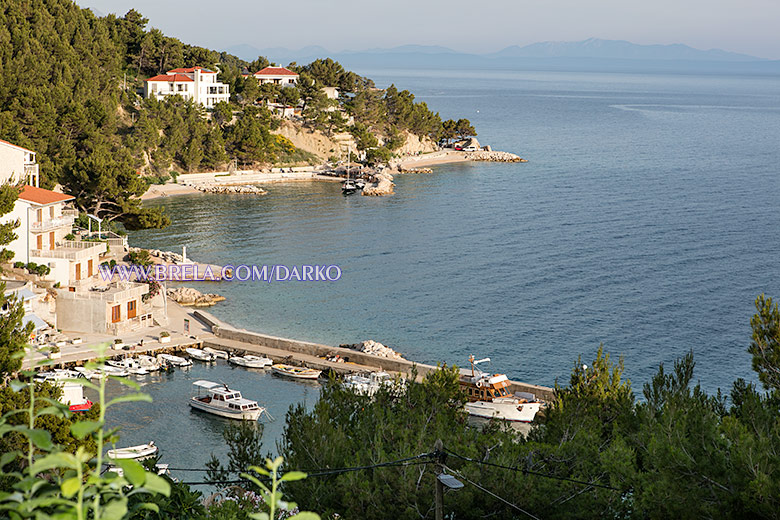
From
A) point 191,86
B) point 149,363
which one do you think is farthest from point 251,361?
point 191,86

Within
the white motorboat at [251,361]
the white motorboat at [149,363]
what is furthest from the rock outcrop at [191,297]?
the white motorboat at [149,363]

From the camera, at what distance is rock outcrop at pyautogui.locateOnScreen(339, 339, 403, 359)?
105 ft

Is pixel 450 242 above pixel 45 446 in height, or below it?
below

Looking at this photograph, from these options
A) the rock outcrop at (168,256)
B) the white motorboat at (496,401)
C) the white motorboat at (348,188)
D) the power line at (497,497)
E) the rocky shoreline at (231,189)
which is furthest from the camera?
the white motorboat at (348,188)

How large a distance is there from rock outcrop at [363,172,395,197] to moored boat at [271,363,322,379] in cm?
4671

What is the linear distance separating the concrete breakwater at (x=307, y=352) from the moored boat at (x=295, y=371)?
22.9 inches

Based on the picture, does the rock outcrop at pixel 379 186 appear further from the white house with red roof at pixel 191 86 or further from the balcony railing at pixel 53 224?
the balcony railing at pixel 53 224

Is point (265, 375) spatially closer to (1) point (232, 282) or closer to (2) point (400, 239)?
(1) point (232, 282)

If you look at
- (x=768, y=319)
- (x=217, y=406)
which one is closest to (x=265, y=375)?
(x=217, y=406)

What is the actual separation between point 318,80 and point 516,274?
2733 inches

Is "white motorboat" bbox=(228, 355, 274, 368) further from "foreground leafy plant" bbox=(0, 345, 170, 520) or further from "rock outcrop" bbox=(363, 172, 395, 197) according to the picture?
"rock outcrop" bbox=(363, 172, 395, 197)

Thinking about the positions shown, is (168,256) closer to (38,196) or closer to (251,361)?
(38,196)

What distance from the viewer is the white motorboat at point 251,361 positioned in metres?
31.2

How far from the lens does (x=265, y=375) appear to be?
30.8 meters
